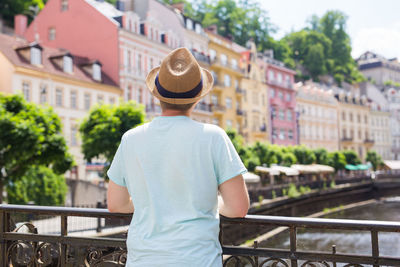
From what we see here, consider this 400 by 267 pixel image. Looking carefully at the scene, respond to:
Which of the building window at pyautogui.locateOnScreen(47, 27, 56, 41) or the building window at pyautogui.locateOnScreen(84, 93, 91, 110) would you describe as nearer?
the building window at pyautogui.locateOnScreen(84, 93, 91, 110)

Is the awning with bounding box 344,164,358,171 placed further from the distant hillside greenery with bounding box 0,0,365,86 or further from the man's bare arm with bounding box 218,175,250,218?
the man's bare arm with bounding box 218,175,250,218

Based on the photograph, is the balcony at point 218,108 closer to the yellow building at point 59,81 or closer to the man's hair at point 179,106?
the yellow building at point 59,81

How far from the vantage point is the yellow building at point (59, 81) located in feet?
94.2

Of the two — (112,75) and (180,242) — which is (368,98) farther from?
(180,242)

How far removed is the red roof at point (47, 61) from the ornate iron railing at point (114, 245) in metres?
26.8

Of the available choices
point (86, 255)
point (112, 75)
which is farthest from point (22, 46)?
point (86, 255)

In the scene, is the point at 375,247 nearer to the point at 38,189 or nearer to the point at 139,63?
the point at 38,189

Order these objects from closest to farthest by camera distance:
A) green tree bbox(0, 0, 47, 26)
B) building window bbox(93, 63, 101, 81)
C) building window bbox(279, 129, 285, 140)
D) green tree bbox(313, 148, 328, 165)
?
1. building window bbox(93, 63, 101, 81)
2. green tree bbox(0, 0, 47, 26)
3. green tree bbox(313, 148, 328, 165)
4. building window bbox(279, 129, 285, 140)

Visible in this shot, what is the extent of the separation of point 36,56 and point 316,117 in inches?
1819

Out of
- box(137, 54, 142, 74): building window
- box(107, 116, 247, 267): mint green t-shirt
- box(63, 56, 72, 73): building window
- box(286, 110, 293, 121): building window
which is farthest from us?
box(286, 110, 293, 121): building window

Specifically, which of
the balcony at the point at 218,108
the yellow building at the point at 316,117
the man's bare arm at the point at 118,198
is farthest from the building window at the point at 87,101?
the yellow building at the point at 316,117

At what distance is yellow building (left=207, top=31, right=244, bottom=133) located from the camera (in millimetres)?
49250

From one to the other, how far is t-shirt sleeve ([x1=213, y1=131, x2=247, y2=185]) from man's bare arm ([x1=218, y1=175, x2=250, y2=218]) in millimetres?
35

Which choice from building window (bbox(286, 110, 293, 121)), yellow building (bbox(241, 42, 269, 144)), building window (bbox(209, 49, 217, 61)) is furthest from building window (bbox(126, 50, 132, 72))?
building window (bbox(286, 110, 293, 121))
